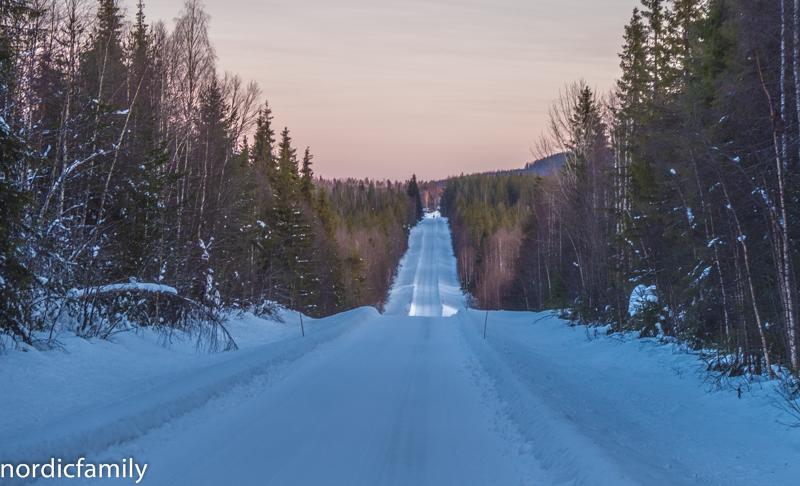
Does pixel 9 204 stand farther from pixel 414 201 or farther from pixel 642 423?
pixel 414 201

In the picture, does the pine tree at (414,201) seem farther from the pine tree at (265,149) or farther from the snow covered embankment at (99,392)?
the snow covered embankment at (99,392)

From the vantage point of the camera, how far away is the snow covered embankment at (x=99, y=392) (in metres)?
6.04

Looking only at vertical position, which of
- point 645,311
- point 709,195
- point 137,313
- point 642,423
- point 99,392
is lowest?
point 99,392

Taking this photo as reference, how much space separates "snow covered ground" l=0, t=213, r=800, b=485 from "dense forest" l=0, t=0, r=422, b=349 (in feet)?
4.92

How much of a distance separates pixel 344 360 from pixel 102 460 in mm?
7757

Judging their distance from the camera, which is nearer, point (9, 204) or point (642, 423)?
point (9, 204)

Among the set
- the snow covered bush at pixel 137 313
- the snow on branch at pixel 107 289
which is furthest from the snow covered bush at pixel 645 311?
the snow on branch at pixel 107 289

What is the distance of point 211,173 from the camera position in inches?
896

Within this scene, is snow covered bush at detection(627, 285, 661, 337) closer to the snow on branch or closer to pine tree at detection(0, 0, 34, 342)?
the snow on branch

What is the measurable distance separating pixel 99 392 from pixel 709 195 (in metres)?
12.0

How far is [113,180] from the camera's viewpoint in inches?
621

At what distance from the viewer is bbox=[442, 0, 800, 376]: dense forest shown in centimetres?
899

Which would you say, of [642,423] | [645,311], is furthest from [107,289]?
[645,311]

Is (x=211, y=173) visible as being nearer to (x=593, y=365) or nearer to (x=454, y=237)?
(x=593, y=365)
